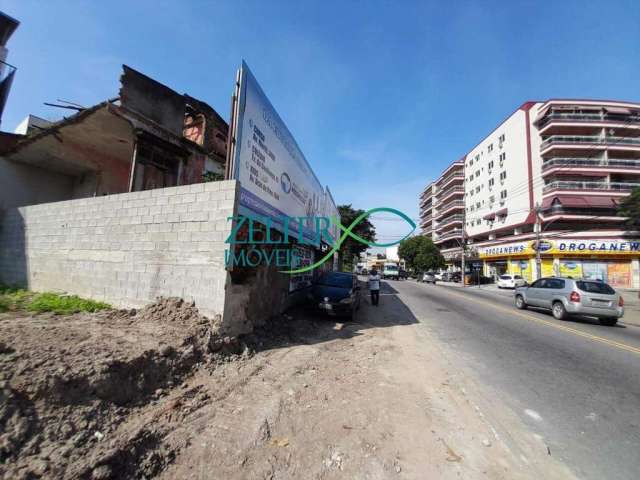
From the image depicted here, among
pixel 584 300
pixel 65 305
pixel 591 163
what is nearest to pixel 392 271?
pixel 591 163

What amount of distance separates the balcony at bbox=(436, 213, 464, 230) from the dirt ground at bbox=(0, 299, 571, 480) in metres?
53.3

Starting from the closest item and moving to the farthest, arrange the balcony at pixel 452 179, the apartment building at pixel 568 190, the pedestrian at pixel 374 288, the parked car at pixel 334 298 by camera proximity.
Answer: the parked car at pixel 334 298, the pedestrian at pixel 374 288, the apartment building at pixel 568 190, the balcony at pixel 452 179

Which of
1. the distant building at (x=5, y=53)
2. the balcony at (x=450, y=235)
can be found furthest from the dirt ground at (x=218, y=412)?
the balcony at (x=450, y=235)

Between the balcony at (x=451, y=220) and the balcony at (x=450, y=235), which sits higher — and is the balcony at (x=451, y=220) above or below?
above

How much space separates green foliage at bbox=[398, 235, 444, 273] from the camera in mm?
45312

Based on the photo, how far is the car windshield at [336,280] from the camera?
367 inches

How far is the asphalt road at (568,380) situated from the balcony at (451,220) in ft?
153

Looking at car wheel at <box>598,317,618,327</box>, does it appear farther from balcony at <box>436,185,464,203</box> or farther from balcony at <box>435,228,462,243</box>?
balcony at <box>436,185,464,203</box>

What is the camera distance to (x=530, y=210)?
3403 centimetres

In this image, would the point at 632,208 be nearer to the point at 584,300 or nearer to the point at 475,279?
the point at 475,279

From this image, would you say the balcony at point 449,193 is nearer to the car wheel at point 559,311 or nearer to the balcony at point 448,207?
the balcony at point 448,207

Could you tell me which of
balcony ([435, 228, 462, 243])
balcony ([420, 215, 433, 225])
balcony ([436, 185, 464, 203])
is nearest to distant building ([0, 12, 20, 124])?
balcony ([435, 228, 462, 243])

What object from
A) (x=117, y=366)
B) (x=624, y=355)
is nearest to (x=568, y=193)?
(x=624, y=355)

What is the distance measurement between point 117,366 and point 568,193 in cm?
4269
